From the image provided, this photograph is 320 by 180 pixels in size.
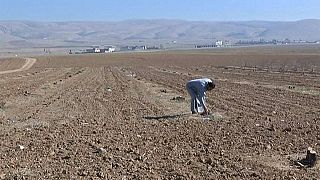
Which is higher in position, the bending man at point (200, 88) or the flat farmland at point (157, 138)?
the bending man at point (200, 88)

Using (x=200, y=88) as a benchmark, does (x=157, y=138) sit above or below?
below

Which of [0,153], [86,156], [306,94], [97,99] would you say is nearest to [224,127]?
[86,156]

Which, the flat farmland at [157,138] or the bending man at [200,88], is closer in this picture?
the flat farmland at [157,138]

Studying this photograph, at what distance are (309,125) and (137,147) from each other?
5.20 m

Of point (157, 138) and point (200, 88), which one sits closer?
point (157, 138)

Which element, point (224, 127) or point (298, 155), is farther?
point (224, 127)

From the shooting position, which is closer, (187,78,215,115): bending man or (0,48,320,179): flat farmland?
(0,48,320,179): flat farmland

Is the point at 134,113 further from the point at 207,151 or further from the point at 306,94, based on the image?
the point at 306,94

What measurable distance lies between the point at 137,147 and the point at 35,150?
2069 mm

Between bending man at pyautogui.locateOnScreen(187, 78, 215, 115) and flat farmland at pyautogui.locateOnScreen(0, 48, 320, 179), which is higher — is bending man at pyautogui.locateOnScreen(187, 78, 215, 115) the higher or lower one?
the higher one

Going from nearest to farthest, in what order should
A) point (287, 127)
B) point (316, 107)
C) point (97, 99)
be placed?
point (287, 127) → point (316, 107) → point (97, 99)

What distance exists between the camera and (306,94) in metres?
24.1

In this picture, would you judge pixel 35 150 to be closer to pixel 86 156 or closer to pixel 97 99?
pixel 86 156

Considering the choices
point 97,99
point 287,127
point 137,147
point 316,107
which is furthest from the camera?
point 97,99
